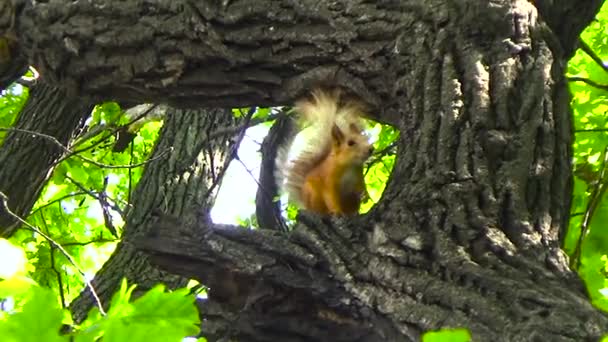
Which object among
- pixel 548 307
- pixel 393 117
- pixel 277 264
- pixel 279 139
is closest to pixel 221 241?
pixel 277 264

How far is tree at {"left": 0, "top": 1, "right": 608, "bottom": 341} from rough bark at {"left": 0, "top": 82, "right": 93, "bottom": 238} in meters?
1.76

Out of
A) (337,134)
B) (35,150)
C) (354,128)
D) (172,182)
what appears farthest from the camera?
(172,182)

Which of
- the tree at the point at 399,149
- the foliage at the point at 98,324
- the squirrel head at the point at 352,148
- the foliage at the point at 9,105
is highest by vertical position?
the foliage at the point at 9,105

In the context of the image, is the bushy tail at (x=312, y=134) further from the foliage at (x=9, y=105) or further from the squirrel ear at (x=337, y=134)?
the foliage at (x=9, y=105)

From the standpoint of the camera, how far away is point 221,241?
2.17m

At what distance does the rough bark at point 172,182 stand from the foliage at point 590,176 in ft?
5.57

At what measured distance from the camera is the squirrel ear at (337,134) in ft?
9.94

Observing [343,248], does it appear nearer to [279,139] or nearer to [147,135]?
[279,139]

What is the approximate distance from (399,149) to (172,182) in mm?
2807

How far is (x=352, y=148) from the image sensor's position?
3.45 m

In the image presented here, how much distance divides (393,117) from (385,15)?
239 mm

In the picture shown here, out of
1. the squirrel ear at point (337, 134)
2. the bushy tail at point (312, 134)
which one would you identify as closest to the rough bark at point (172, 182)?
the bushy tail at point (312, 134)

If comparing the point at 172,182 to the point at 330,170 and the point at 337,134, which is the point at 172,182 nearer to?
the point at 330,170

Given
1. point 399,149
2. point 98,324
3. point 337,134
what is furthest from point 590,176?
point 98,324
